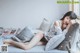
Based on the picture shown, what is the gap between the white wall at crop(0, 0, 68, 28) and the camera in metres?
5.63

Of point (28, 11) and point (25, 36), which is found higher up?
point (28, 11)

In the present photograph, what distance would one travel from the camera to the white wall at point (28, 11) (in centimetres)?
563

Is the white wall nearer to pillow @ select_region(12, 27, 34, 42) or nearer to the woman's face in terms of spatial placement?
the woman's face

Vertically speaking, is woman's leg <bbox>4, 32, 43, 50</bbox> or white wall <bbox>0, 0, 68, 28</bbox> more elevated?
white wall <bbox>0, 0, 68, 28</bbox>

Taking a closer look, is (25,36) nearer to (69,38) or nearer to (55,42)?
(55,42)

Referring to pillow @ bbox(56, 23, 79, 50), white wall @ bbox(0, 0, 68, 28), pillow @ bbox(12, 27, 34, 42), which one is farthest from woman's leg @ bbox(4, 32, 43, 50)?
white wall @ bbox(0, 0, 68, 28)

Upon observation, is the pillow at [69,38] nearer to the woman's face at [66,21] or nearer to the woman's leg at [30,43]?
the woman's leg at [30,43]

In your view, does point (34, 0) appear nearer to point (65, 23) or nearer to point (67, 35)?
point (65, 23)

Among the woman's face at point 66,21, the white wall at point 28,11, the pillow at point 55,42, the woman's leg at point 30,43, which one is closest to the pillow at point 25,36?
the woman's leg at point 30,43

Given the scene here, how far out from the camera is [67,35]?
10.2ft

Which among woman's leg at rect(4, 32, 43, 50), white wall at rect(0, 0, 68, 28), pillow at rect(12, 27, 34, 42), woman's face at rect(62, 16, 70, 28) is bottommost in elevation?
woman's leg at rect(4, 32, 43, 50)

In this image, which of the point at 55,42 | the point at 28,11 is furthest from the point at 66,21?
the point at 28,11

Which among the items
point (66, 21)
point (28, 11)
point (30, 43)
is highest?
point (28, 11)

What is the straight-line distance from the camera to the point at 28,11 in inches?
224
